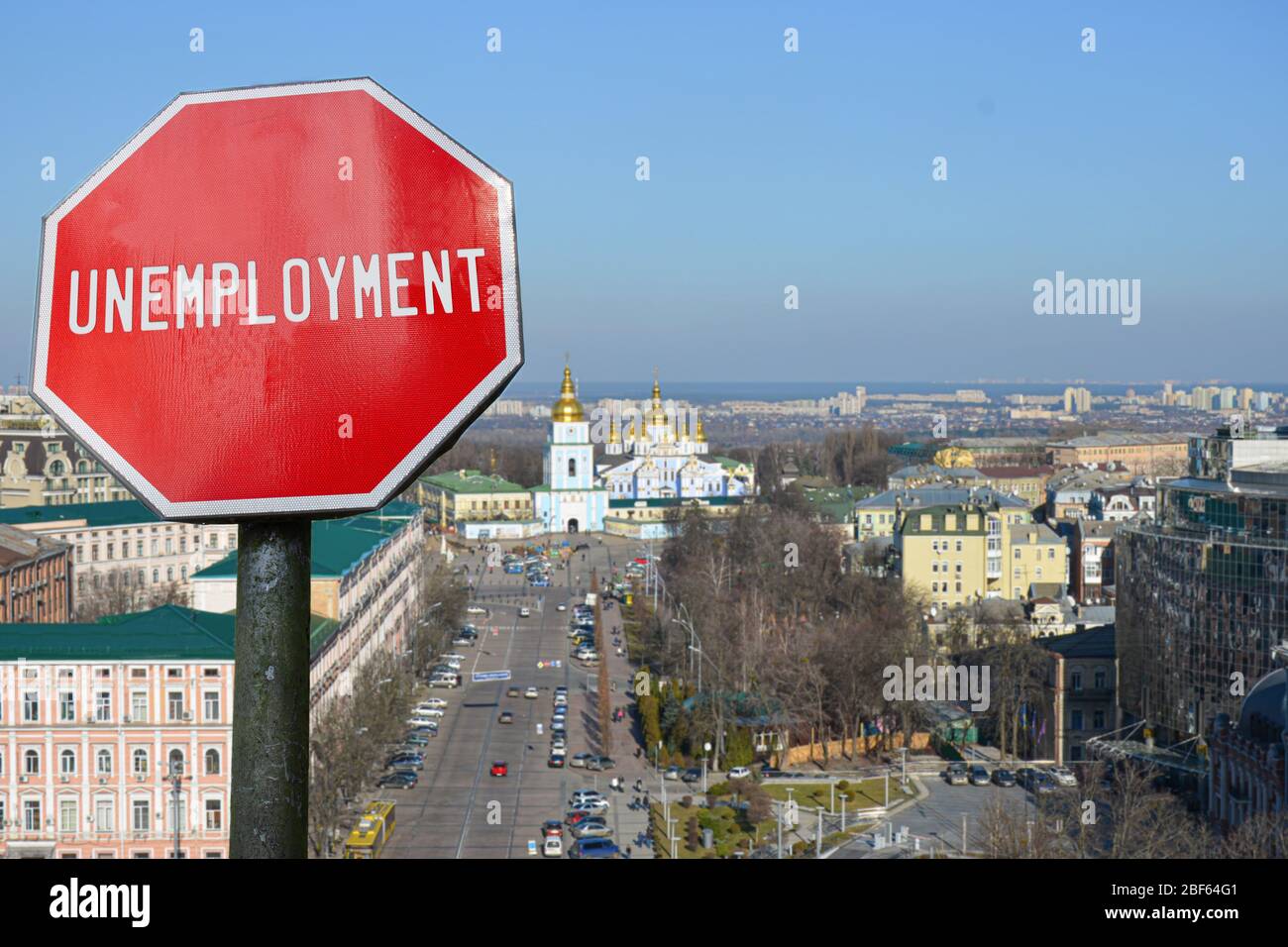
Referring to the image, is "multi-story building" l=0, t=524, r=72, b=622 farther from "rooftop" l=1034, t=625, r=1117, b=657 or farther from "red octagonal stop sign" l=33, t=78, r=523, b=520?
"red octagonal stop sign" l=33, t=78, r=523, b=520

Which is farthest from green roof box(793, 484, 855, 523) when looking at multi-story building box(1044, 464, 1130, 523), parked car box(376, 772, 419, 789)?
parked car box(376, 772, 419, 789)

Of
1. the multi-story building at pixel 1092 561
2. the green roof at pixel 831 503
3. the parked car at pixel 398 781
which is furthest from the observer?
the green roof at pixel 831 503

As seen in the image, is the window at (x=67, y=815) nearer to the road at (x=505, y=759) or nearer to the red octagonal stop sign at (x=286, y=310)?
the road at (x=505, y=759)

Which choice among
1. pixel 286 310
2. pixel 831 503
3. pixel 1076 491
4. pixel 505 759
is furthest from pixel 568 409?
pixel 286 310

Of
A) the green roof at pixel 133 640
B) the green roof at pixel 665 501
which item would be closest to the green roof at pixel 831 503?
the green roof at pixel 665 501
